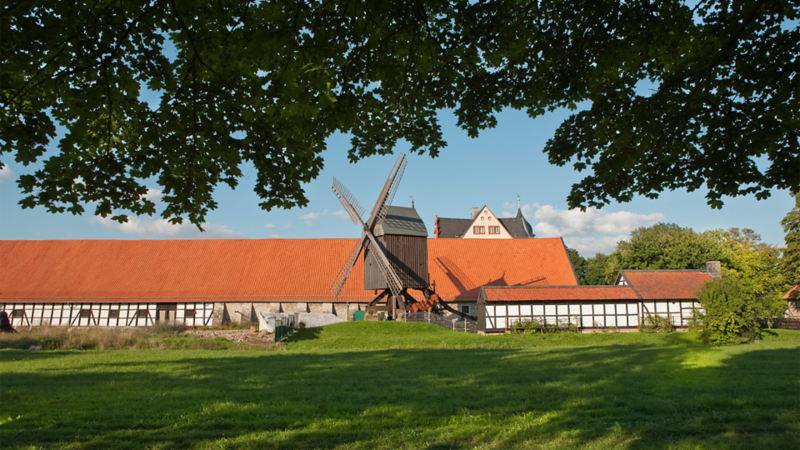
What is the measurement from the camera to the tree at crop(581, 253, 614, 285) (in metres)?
58.8

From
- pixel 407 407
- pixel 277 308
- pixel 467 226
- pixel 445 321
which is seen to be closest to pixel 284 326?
pixel 445 321

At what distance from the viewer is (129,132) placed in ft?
17.4

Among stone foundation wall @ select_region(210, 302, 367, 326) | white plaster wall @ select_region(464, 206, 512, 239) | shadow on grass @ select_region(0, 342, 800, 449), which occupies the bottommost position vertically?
shadow on grass @ select_region(0, 342, 800, 449)

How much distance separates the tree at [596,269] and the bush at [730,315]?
4021 centimetres

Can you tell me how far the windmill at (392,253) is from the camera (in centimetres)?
2912

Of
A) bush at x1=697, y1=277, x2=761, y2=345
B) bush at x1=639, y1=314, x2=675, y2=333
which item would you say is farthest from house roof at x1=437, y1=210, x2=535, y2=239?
bush at x1=697, y1=277, x2=761, y2=345

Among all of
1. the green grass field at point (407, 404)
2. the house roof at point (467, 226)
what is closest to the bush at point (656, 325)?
the green grass field at point (407, 404)

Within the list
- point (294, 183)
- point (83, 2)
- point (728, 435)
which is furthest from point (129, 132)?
point (728, 435)

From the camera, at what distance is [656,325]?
1016 inches

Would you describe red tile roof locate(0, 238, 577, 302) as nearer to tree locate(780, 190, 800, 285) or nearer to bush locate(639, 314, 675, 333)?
bush locate(639, 314, 675, 333)

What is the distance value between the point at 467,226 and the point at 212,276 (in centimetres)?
4098

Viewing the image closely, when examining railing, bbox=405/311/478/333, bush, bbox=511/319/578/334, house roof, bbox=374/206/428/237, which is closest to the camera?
bush, bbox=511/319/578/334

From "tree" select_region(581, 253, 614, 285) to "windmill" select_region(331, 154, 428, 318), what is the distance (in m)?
34.4

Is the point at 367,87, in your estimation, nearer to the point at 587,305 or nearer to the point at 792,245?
the point at 587,305
